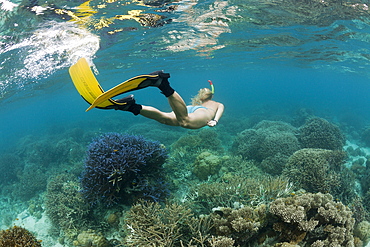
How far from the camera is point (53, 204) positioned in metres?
8.21

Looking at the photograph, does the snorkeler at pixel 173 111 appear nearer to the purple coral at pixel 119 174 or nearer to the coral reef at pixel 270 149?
the purple coral at pixel 119 174

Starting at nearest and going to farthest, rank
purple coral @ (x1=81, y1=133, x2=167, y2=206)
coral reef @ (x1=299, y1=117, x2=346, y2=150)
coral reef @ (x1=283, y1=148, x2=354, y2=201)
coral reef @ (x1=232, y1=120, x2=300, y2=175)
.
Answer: purple coral @ (x1=81, y1=133, x2=167, y2=206) → coral reef @ (x1=283, y1=148, x2=354, y2=201) → coral reef @ (x1=232, y1=120, x2=300, y2=175) → coral reef @ (x1=299, y1=117, x2=346, y2=150)

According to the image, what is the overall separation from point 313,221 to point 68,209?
7.37 metres

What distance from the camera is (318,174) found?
740 cm

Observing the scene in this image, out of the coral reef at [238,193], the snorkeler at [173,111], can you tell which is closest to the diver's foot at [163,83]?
the snorkeler at [173,111]

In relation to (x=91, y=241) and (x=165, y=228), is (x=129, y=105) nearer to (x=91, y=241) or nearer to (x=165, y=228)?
(x=165, y=228)

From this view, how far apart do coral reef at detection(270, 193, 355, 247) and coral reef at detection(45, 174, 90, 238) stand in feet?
19.3

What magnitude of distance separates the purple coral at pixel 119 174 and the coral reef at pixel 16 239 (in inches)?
69.4

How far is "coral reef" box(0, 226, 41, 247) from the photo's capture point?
430cm

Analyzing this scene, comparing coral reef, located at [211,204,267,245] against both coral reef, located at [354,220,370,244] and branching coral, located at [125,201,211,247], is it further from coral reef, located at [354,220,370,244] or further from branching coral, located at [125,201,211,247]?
coral reef, located at [354,220,370,244]

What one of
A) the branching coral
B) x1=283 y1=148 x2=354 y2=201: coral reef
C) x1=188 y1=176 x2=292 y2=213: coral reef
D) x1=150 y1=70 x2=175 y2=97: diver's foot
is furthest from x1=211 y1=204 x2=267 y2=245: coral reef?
x1=283 y1=148 x2=354 y2=201: coral reef

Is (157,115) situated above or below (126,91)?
below

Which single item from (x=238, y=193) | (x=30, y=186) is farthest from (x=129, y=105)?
(x=30, y=186)

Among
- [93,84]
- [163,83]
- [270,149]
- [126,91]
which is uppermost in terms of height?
[93,84]
